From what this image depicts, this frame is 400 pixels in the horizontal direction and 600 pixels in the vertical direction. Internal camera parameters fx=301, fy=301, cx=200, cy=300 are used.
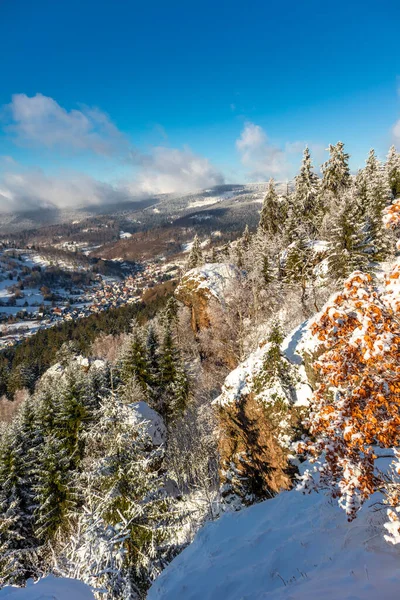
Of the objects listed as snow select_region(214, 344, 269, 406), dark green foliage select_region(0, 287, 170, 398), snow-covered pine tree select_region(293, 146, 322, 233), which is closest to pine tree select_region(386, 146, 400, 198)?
snow-covered pine tree select_region(293, 146, 322, 233)

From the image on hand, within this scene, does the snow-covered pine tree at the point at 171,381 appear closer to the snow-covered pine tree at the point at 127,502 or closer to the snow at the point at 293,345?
the snow at the point at 293,345

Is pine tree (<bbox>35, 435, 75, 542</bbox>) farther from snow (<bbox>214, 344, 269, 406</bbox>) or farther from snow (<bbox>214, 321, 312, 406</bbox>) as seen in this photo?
snow (<bbox>214, 344, 269, 406</bbox>)

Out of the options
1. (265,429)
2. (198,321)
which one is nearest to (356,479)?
(265,429)

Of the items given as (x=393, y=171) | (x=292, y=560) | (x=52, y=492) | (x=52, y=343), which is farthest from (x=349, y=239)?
(x=52, y=343)

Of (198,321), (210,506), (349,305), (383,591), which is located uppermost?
(349,305)

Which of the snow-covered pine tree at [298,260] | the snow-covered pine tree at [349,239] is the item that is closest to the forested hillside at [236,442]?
the snow-covered pine tree at [349,239]

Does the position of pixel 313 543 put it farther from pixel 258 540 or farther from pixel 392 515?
pixel 392 515
